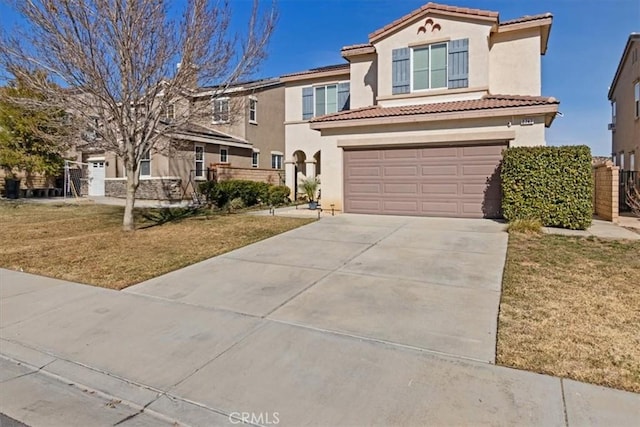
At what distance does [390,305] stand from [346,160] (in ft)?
32.5

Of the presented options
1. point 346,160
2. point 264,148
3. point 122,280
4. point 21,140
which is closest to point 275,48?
point 346,160

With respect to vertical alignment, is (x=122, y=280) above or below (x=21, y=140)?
below

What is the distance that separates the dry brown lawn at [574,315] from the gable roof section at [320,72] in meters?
14.7

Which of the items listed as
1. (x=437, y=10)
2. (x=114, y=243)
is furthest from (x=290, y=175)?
(x=114, y=243)

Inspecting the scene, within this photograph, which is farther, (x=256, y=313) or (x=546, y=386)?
(x=256, y=313)

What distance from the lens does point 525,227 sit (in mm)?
9695

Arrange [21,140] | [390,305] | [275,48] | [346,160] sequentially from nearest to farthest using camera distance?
[390,305]
[275,48]
[346,160]
[21,140]

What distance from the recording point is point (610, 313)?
179 inches

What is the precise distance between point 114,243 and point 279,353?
7054 mm

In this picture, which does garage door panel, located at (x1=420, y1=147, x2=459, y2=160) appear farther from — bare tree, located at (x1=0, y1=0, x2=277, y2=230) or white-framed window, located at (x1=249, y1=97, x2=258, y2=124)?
white-framed window, located at (x1=249, y1=97, x2=258, y2=124)

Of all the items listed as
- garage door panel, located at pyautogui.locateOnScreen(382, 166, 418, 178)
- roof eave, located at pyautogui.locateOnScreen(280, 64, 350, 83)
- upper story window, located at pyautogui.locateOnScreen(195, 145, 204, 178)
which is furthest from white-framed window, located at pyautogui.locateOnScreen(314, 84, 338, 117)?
garage door panel, located at pyautogui.locateOnScreen(382, 166, 418, 178)

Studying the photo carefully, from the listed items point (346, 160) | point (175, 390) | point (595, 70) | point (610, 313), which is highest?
point (595, 70)

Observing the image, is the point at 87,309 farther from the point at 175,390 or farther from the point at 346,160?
the point at 346,160

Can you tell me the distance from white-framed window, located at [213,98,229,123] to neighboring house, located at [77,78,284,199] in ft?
3.52
